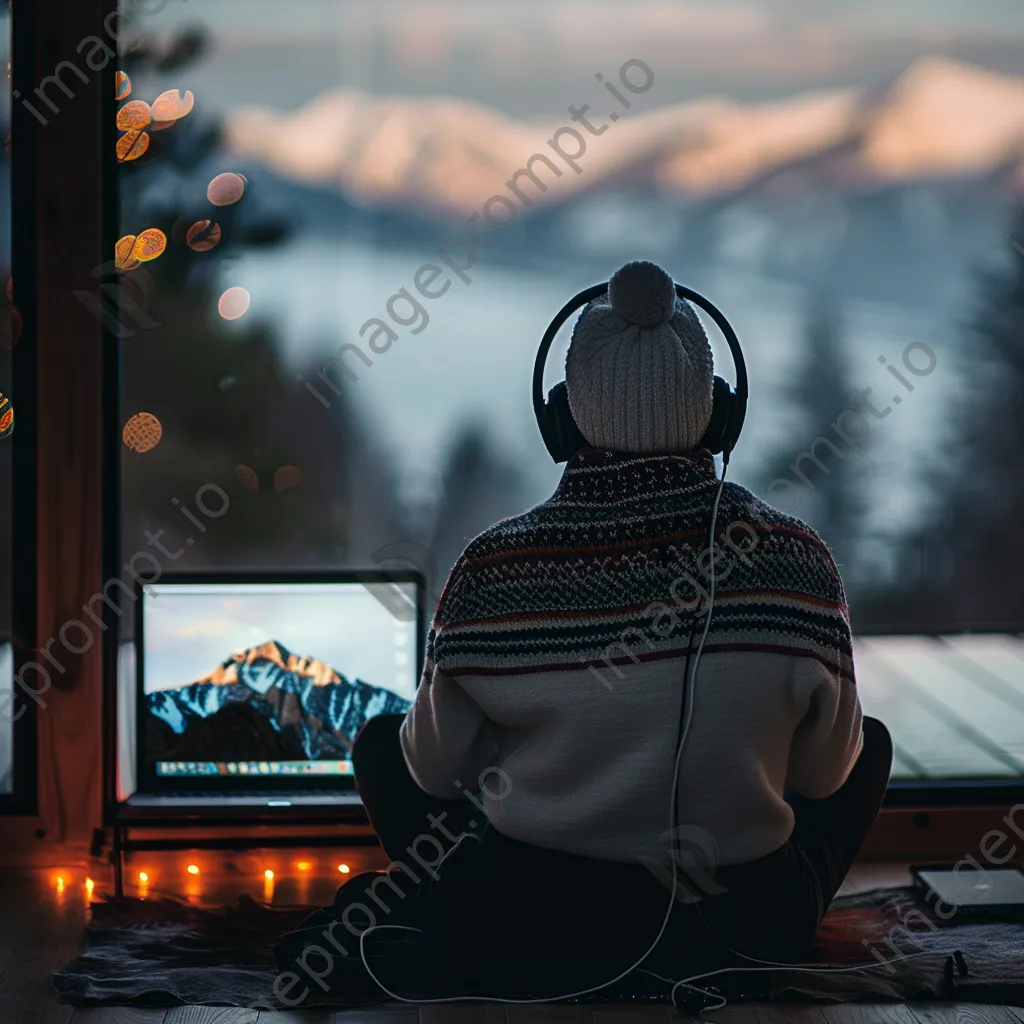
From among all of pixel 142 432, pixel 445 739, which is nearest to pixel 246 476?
pixel 142 432

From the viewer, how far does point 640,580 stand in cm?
171

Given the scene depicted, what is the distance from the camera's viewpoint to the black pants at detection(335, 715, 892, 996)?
1.79 meters

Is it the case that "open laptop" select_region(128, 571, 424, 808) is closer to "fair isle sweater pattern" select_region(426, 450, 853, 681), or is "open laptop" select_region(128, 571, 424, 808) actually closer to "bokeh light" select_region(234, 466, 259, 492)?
"bokeh light" select_region(234, 466, 259, 492)

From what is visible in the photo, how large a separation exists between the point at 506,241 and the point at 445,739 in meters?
1.02

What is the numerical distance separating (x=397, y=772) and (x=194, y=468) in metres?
0.76

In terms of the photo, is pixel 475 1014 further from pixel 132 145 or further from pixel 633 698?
pixel 132 145

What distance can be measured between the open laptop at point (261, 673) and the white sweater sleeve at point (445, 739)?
512mm

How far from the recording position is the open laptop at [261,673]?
2.37 meters

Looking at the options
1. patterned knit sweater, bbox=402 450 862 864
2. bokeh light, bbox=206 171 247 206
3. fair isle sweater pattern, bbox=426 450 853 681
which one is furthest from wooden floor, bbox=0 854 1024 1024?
bokeh light, bbox=206 171 247 206

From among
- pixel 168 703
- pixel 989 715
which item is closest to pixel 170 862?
pixel 168 703

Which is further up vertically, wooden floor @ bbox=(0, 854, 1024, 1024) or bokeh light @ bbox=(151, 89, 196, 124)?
bokeh light @ bbox=(151, 89, 196, 124)

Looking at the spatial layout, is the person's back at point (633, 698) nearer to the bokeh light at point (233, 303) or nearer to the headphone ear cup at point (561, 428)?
the headphone ear cup at point (561, 428)

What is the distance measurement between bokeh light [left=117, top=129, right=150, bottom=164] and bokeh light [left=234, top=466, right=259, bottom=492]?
546mm

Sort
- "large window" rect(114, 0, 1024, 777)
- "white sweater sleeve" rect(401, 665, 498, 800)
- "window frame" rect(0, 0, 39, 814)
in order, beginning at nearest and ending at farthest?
"white sweater sleeve" rect(401, 665, 498, 800), "window frame" rect(0, 0, 39, 814), "large window" rect(114, 0, 1024, 777)
